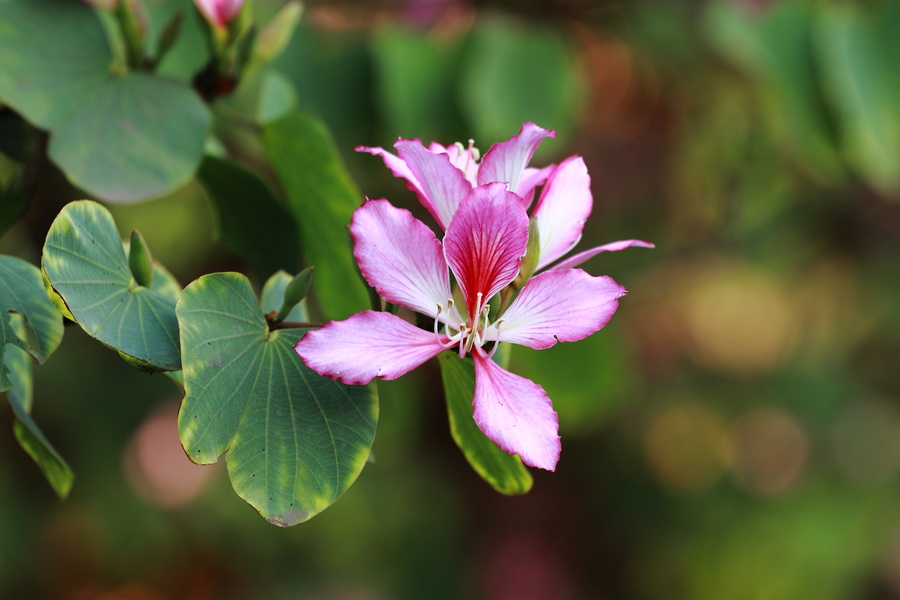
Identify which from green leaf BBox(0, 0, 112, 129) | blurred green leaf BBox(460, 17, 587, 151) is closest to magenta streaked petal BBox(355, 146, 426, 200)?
green leaf BBox(0, 0, 112, 129)

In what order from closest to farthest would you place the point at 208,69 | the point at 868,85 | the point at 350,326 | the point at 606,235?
the point at 350,326
the point at 208,69
the point at 868,85
the point at 606,235

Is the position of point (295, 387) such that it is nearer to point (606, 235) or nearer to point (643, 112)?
point (606, 235)

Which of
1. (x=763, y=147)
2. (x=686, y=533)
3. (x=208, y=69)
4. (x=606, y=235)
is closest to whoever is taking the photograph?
(x=208, y=69)

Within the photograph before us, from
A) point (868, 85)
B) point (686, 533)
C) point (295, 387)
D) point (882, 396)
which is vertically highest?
point (295, 387)

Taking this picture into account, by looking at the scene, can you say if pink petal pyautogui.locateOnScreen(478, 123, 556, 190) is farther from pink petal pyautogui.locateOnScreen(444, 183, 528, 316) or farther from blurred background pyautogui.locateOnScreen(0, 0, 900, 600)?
blurred background pyautogui.locateOnScreen(0, 0, 900, 600)

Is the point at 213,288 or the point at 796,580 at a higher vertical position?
the point at 213,288

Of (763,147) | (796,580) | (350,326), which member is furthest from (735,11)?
(796,580)


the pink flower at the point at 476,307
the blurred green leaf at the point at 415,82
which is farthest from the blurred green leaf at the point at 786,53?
the pink flower at the point at 476,307
